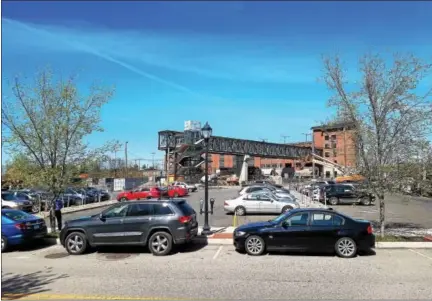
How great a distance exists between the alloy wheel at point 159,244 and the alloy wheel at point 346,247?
5126 mm

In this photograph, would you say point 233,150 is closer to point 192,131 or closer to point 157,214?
point 192,131

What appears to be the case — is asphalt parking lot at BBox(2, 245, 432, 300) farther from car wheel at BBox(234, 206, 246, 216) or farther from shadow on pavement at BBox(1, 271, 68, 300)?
car wheel at BBox(234, 206, 246, 216)

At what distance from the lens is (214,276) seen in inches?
399

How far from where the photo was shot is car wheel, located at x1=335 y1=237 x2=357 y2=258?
12.5m

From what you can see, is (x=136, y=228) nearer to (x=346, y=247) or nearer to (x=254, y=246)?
(x=254, y=246)

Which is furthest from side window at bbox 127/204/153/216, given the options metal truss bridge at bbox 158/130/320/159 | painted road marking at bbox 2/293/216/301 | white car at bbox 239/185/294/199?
metal truss bridge at bbox 158/130/320/159

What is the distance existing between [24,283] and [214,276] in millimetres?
4299

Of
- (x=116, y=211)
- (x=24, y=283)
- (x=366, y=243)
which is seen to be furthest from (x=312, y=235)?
(x=24, y=283)

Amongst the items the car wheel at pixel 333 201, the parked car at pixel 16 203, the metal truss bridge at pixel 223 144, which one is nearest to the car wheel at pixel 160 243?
the parked car at pixel 16 203

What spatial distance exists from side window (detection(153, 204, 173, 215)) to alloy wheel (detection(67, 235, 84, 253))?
252 centimetres

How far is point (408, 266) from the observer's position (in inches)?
445

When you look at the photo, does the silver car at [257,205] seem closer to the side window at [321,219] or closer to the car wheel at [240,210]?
the car wheel at [240,210]

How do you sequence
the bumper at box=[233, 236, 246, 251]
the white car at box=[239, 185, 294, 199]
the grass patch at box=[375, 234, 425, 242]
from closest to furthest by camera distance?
the bumper at box=[233, 236, 246, 251], the grass patch at box=[375, 234, 425, 242], the white car at box=[239, 185, 294, 199]

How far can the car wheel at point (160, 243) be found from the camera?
13.0m
